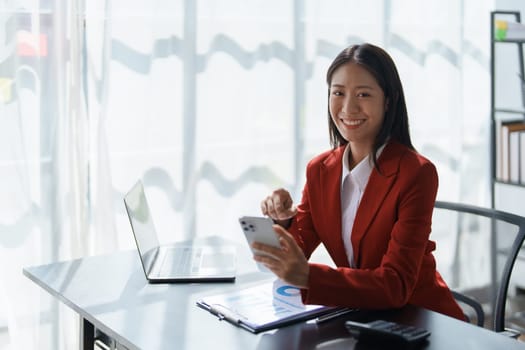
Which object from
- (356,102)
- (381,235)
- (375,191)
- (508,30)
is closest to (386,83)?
(356,102)

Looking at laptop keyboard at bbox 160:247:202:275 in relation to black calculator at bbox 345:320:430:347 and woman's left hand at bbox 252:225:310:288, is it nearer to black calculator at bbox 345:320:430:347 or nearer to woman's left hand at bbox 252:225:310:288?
woman's left hand at bbox 252:225:310:288

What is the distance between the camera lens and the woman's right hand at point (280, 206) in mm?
1927

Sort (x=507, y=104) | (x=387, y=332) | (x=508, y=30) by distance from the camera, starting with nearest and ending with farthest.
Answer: (x=387, y=332), (x=508, y=30), (x=507, y=104)

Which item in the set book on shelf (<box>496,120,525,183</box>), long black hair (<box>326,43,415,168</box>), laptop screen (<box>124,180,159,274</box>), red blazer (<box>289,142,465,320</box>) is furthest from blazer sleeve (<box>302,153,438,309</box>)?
book on shelf (<box>496,120,525,183</box>)

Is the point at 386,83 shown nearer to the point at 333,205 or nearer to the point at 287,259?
the point at 333,205

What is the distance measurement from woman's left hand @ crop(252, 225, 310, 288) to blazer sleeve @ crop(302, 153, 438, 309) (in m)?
0.03

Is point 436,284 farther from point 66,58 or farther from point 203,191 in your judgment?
point 66,58

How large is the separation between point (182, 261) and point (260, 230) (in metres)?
0.52

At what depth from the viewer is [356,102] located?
6.11 ft

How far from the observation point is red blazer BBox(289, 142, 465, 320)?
164cm

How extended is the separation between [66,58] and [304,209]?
0.99 metres

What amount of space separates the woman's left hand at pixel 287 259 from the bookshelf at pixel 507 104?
216 centimetres

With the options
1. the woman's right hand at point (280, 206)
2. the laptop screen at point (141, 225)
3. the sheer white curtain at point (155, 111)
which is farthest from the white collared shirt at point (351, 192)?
the sheer white curtain at point (155, 111)

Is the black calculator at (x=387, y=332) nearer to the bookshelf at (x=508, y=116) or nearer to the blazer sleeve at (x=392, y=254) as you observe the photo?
the blazer sleeve at (x=392, y=254)
